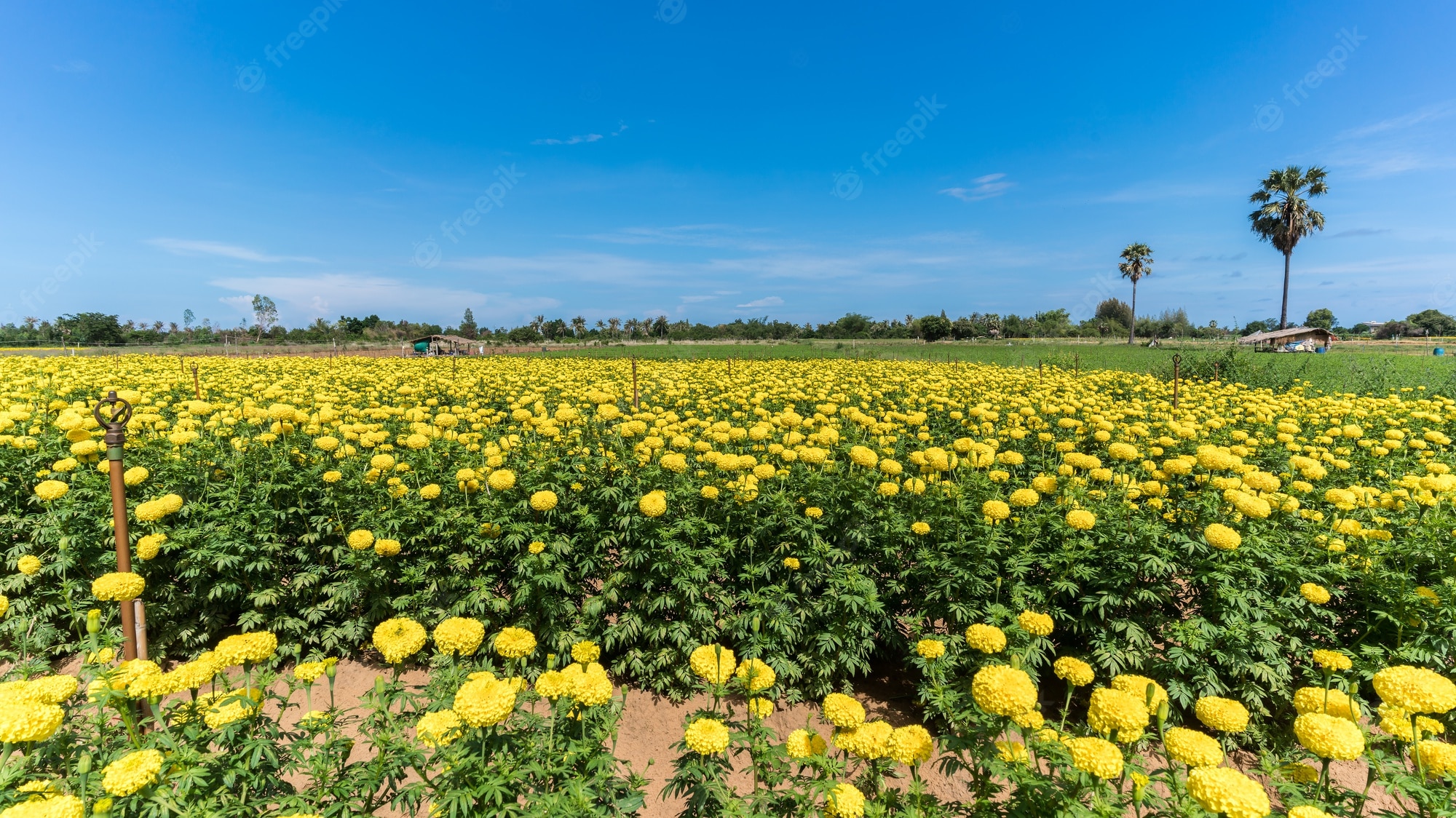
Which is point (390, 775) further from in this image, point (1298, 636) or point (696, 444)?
point (1298, 636)

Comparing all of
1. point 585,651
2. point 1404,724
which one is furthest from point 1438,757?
point 585,651

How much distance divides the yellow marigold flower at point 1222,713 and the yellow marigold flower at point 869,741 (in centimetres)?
115

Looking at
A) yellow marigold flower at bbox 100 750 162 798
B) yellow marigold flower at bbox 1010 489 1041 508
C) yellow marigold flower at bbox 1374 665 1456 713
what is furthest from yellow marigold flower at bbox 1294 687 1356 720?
yellow marigold flower at bbox 100 750 162 798

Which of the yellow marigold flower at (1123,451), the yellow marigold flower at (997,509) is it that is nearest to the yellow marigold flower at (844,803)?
the yellow marigold flower at (997,509)

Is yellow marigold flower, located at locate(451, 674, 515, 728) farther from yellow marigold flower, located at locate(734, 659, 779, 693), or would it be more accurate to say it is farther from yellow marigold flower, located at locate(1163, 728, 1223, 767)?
yellow marigold flower, located at locate(1163, 728, 1223, 767)

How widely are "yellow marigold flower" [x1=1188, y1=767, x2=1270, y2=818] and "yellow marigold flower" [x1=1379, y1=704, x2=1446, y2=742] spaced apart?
2.79ft

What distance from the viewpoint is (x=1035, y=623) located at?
265cm

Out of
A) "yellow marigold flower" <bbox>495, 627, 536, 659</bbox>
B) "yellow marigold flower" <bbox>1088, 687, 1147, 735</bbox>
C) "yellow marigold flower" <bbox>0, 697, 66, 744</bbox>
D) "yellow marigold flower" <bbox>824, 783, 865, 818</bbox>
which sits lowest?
"yellow marigold flower" <bbox>824, 783, 865, 818</bbox>

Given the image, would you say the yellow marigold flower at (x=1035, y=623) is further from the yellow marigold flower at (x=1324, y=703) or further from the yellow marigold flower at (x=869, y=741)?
the yellow marigold flower at (x=869, y=741)

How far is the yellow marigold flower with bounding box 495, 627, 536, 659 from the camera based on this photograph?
89.8 inches

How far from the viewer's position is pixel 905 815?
184cm

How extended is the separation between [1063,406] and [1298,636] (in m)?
3.09

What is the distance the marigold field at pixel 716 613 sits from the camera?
74.5 inches

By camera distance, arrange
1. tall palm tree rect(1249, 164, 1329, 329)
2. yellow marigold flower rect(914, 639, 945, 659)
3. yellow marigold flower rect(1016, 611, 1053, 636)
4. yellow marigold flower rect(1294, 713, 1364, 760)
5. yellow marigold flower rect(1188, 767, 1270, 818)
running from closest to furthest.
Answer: yellow marigold flower rect(1188, 767, 1270, 818) < yellow marigold flower rect(1294, 713, 1364, 760) < yellow marigold flower rect(914, 639, 945, 659) < yellow marigold flower rect(1016, 611, 1053, 636) < tall palm tree rect(1249, 164, 1329, 329)
